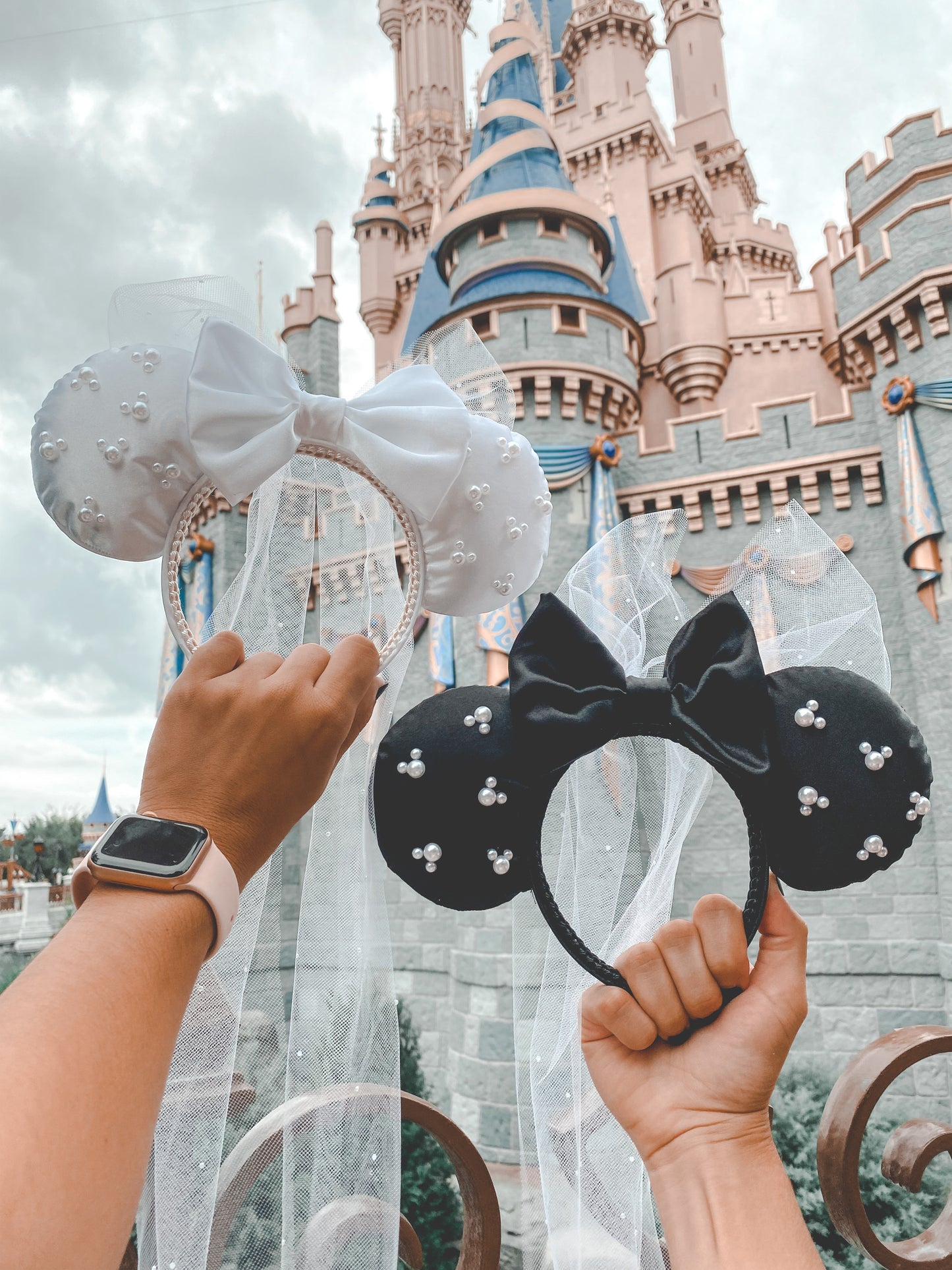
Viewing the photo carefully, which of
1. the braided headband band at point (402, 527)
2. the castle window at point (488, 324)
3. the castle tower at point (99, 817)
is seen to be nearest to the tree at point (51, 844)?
the castle tower at point (99, 817)

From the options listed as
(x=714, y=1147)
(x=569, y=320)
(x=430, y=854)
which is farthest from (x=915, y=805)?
(x=569, y=320)

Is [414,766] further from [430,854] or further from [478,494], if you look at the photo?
[478,494]

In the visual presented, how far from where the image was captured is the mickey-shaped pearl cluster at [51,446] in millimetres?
1163

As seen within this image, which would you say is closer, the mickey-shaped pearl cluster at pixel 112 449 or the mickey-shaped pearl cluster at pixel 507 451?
the mickey-shaped pearl cluster at pixel 112 449

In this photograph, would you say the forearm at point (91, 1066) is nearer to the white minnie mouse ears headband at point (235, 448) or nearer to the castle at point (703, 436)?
the white minnie mouse ears headband at point (235, 448)

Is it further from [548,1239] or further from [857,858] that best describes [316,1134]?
[857,858]

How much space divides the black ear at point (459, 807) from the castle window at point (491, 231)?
9.00 m

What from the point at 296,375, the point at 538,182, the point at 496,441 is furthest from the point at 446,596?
the point at 538,182

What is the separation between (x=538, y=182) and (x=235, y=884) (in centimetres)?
1010

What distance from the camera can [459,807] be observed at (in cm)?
102

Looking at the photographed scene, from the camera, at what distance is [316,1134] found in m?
1.27

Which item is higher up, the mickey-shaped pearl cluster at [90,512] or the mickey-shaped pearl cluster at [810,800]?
the mickey-shaped pearl cluster at [90,512]

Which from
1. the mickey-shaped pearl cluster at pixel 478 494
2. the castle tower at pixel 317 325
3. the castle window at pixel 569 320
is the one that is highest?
the castle tower at pixel 317 325

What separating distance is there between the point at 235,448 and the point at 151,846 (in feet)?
1.87
